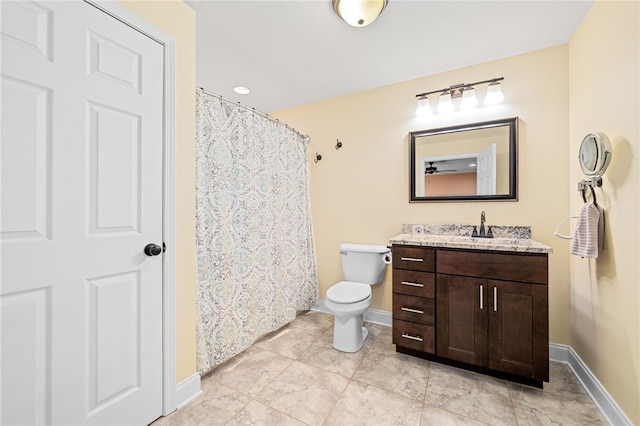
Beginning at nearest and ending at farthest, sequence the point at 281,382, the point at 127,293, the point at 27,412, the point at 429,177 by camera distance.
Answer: the point at 27,412 < the point at 127,293 < the point at 281,382 < the point at 429,177

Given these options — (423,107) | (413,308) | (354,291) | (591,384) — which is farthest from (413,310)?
(423,107)

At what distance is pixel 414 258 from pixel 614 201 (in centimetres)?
112

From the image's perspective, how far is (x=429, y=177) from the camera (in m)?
2.35

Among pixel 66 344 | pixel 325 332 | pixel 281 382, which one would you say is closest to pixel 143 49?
pixel 66 344

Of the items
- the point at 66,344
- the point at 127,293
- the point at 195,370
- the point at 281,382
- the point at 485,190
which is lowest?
the point at 281,382

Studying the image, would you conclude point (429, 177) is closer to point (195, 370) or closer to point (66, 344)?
point (195, 370)

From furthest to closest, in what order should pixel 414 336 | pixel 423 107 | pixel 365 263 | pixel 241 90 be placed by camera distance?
pixel 241 90 < pixel 365 263 < pixel 423 107 < pixel 414 336

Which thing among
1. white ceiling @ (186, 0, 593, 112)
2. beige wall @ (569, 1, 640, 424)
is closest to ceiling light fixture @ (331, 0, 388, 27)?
white ceiling @ (186, 0, 593, 112)

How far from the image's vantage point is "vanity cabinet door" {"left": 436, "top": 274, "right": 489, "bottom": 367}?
170 cm

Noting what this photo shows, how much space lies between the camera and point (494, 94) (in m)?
2.01

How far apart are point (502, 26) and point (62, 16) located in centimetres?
243

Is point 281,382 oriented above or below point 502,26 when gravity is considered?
below

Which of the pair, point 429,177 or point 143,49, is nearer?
point 143,49

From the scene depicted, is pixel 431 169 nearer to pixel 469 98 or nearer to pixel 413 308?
pixel 469 98
